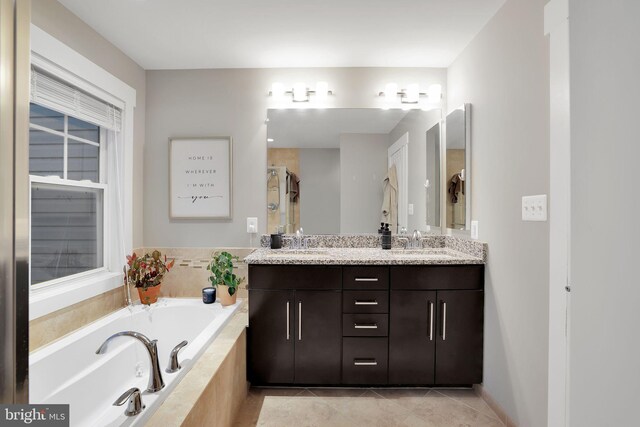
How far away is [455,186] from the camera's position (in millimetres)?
2502

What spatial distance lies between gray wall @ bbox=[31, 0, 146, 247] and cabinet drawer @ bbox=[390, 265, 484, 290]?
2031 mm

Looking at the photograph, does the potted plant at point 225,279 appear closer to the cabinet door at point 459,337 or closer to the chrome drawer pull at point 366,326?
the chrome drawer pull at point 366,326

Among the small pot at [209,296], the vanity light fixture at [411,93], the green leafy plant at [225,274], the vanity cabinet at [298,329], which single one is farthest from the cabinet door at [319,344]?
the vanity light fixture at [411,93]

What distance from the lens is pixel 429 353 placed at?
2191 millimetres

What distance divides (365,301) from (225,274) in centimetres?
102

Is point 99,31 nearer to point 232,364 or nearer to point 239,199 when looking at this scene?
point 239,199

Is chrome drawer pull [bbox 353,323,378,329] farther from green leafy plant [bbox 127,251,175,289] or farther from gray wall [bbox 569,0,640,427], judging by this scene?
gray wall [bbox 569,0,640,427]

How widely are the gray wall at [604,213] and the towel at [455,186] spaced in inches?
85.6

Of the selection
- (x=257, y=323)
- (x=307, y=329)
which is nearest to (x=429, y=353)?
(x=307, y=329)

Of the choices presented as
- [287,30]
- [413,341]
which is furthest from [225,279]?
[287,30]

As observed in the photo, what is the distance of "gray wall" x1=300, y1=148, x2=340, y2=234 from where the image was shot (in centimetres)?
280

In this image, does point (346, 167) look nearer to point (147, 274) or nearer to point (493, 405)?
point (147, 274)

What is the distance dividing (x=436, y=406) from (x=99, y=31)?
3.16 metres

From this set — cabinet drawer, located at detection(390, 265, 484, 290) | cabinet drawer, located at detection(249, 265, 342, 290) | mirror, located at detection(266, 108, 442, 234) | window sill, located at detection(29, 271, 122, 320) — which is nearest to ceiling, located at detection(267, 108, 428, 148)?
mirror, located at detection(266, 108, 442, 234)
